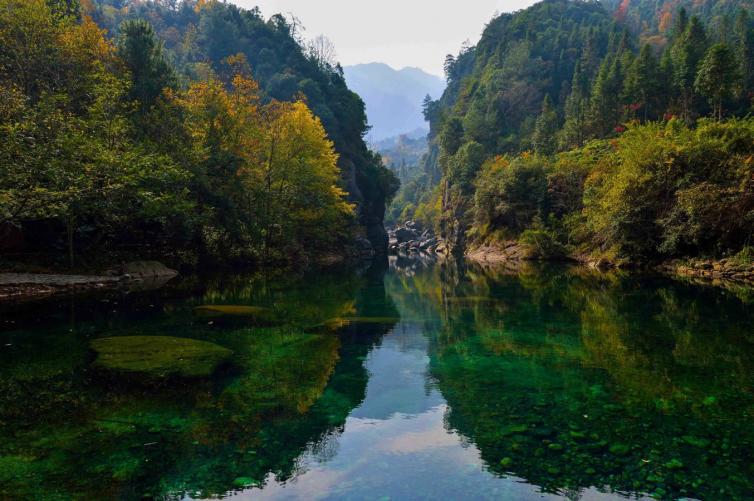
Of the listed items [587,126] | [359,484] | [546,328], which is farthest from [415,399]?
[587,126]

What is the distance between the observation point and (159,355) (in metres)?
10.9

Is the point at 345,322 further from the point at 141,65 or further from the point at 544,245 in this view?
the point at 544,245

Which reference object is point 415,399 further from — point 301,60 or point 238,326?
point 301,60

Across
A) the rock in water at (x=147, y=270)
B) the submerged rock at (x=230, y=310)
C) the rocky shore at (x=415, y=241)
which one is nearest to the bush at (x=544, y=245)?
the rock in water at (x=147, y=270)

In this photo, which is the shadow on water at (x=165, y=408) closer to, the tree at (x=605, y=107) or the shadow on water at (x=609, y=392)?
the shadow on water at (x=609, y=392)

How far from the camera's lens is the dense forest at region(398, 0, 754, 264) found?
28.7 meters

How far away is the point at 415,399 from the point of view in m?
8.77

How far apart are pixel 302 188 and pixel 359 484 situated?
122 ft

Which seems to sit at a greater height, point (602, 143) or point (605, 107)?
point (605, 107)

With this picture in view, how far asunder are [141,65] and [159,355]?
30.9 metres

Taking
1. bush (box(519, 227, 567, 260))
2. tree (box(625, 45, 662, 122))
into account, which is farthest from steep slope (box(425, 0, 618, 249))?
bush (box(519, 227, 567, 260))

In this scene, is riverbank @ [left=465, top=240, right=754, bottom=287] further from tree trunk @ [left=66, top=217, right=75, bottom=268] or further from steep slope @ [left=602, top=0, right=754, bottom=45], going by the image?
steep slope @ [left=602, top=0, right=754, bottom=45]

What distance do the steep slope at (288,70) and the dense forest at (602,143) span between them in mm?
15362

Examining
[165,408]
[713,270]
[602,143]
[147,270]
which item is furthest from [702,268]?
[147,270]
